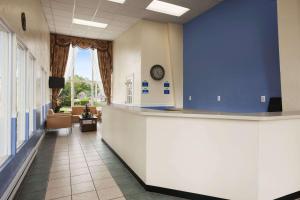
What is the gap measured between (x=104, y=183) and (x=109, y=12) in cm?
508

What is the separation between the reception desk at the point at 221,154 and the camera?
2145 mm

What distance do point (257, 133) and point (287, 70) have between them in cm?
183

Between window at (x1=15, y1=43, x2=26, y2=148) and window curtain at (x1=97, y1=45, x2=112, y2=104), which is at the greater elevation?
window curtain at (x1=97, y1=45, x2=112, y2=104)

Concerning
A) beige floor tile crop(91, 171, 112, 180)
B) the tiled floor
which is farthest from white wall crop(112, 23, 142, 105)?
beige floor tile crop(91, 171, 112, 180)

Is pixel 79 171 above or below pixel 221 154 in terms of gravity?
below

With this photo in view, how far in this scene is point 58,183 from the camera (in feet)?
9.43

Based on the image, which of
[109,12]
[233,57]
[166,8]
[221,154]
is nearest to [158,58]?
[166,8]

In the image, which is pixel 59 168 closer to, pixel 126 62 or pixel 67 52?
pixel 126 62

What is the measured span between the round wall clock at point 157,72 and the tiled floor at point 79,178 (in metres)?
2.97

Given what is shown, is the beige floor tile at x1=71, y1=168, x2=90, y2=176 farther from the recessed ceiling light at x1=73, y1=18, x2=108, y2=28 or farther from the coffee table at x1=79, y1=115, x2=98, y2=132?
the recessed ceiling light at x1=73, y1=18, x2=108, y2=28

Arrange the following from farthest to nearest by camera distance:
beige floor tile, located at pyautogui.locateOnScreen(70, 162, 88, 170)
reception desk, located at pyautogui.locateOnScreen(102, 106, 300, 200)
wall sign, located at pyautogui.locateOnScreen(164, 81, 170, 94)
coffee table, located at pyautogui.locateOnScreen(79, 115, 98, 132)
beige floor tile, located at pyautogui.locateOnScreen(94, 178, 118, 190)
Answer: coffee table, located at pyautogui.locateOnScreen(79, 115, 98, 132) < wall sign, located at pyautogui.locateOnScreen(164, 81, 170, 94) < beige floor tile, located at pyautogui.locateOnScreen(70, 162, 88, 170) < beige floor tile, located at pyautogui.locateOnScreen(94, 178, 118, 190) < reception desk, located at pyautogui.locateOnScreen(102, 106, 300, 200)

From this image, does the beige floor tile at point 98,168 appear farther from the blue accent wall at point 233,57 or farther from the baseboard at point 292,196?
the blue accent wall at point 233,57

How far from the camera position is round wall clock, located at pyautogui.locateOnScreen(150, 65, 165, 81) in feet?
21.3

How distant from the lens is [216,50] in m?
5.30
